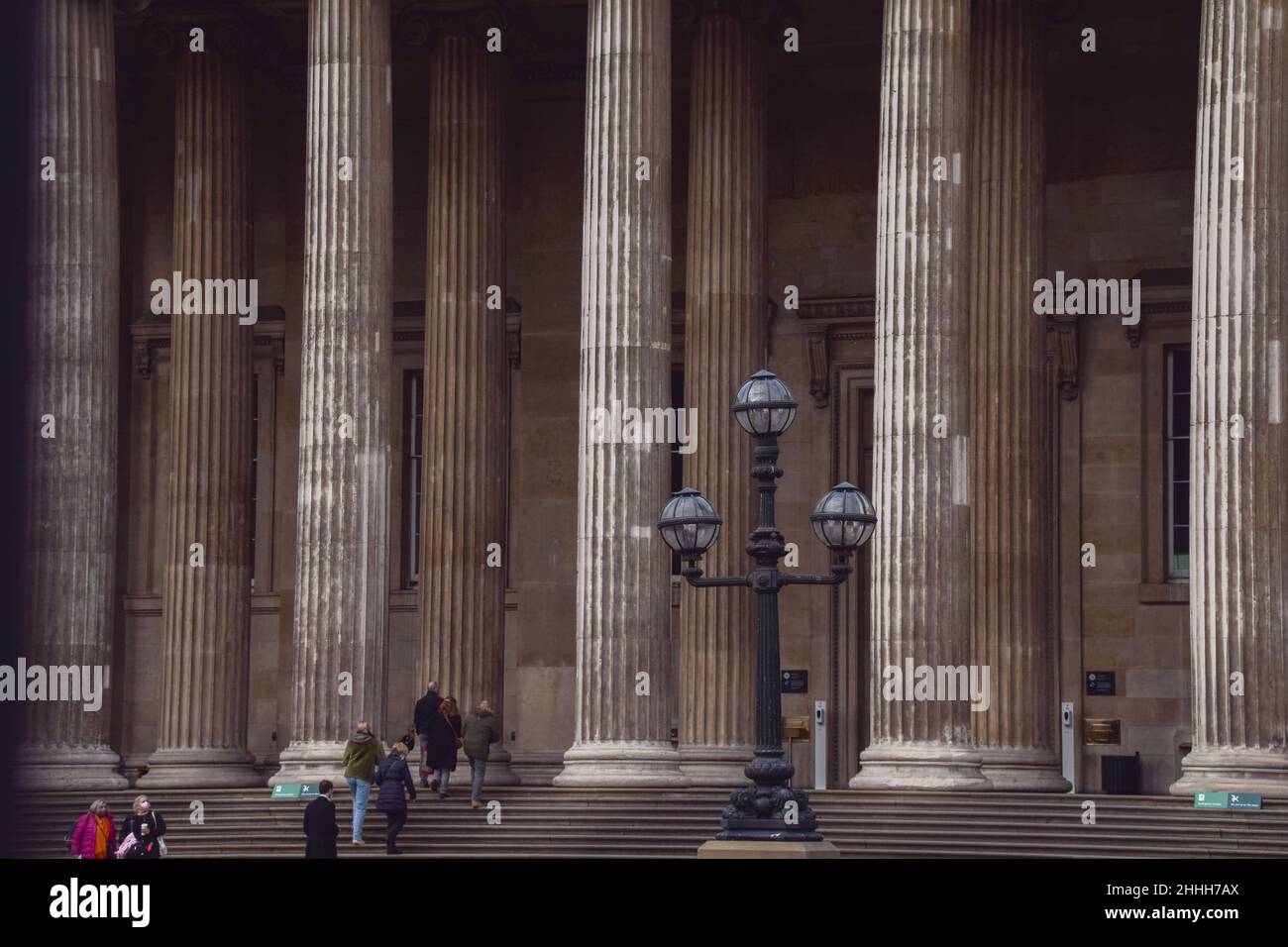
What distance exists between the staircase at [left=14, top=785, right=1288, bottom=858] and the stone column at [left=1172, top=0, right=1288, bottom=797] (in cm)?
123

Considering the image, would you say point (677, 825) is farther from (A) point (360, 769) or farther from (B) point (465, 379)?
(B) point (465, 379)

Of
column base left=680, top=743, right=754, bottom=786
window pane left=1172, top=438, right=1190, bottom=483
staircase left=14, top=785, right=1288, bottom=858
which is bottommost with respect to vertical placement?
staircase left=14, top=785, right=1288, bottom=858

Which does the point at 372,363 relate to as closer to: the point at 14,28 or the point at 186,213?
the point at 186,213

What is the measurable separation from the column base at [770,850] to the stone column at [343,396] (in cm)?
1227

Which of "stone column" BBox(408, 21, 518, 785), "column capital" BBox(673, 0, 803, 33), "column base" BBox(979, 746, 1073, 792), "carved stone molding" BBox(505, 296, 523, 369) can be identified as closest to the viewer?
"column base" BBox(979, 746, 1073, 792)

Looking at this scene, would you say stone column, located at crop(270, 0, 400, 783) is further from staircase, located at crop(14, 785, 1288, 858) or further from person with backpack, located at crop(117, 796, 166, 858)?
person with backpack, located at crop(117, 796, 166, 858)

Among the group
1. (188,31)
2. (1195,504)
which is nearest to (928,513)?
(1195,504)

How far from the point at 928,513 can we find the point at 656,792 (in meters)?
5.68

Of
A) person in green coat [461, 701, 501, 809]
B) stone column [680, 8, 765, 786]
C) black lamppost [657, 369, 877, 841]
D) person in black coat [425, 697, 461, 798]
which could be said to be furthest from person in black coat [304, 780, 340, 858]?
black lamppost [657, 369, 877, 841]

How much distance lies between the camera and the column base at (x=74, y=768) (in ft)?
107

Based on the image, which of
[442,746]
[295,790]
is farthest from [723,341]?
[295,790]

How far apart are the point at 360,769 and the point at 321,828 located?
245 cm

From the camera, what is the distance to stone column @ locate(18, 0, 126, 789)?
→ 3281 cm

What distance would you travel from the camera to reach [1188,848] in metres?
24.9
